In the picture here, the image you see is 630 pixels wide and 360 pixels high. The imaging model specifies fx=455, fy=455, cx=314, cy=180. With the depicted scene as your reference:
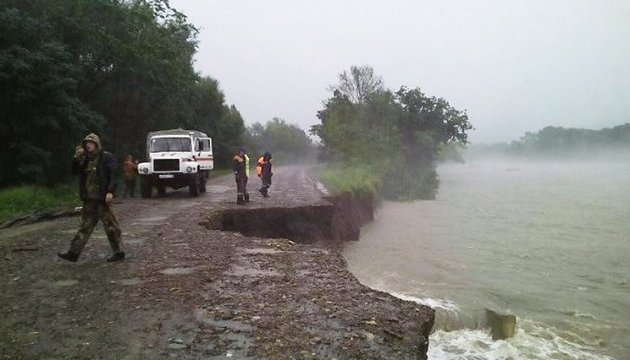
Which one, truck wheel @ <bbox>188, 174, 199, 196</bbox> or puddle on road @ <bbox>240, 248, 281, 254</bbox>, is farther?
truck wheel @ <bbox>188, 174, 199, 196</bbox>

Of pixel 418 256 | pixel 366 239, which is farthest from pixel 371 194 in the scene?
pixel 418 256

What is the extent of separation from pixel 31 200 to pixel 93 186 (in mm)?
10382

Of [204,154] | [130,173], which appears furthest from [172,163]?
[204,154]

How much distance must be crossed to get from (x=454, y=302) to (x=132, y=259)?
7.16 meters

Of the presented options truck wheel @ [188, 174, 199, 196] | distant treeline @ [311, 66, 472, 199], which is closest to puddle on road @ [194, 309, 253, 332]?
truck wheel @ [188, 174, 199, 196]

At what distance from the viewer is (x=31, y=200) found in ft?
51.2

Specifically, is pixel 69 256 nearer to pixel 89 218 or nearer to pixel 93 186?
pixel 89 218

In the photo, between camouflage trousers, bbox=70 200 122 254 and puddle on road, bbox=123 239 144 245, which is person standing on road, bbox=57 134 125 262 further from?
puddle on road, bbox=123 239 144 245

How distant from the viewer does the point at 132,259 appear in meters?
7.76

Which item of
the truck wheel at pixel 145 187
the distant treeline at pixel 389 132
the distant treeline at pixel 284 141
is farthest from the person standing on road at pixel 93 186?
the distant treeline at pixel 284 141

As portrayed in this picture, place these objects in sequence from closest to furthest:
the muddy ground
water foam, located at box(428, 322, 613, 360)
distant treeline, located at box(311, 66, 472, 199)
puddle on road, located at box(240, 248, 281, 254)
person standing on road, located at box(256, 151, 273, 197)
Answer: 1. the muddy ground
2. water foam, located at box(428, 322, 613, 360)
3. puddle on road, located at box(240, 248, 281, 254)
4. person standing on road, located at box(256, 151, 273, 197)
5. distant treeline, located at box(311, 66, 472, 199)

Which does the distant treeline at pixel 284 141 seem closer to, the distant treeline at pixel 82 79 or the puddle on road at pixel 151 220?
the distant treeline at pixel 82 79

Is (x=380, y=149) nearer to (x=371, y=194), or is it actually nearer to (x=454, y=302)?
(x=371, y=194)

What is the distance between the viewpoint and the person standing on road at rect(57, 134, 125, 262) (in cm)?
728
